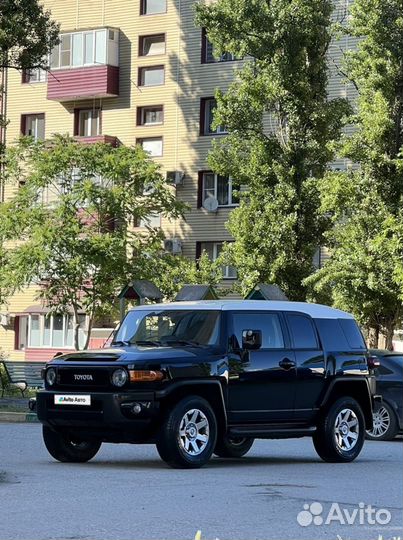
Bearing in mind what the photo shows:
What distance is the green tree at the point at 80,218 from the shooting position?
50062 mm

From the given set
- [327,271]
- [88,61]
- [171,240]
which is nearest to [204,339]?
[327,271]

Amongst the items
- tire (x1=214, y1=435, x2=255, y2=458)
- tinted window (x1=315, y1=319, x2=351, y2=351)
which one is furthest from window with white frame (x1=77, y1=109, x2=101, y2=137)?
tire (x1=214, y1=435, x2=255, y2=458)

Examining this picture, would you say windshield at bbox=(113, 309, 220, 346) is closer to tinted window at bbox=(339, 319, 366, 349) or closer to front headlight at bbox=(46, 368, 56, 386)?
front headlight at bbox=(46, 368, 56, 386)

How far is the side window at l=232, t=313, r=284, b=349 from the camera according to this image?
1809cm

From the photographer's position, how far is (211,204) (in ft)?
198

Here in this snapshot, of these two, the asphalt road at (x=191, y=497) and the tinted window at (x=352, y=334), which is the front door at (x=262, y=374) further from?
the tinted window at (x=352, y=334)

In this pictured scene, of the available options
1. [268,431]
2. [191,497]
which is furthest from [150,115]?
[191,497]

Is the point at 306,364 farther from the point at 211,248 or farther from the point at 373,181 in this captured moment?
the point at 211,248

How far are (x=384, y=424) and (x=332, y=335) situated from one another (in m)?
5.56

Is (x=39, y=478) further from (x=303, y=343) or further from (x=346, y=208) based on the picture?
(x=346, y=208)

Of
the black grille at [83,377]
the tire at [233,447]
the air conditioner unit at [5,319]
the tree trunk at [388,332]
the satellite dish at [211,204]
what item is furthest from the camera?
the air conditioner unit at [5,319]

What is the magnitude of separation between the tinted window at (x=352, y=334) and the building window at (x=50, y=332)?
45.6 m

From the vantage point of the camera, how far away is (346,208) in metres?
44.7

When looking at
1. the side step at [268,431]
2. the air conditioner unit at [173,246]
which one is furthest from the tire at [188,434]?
the air conditioner unit at [173,246]
